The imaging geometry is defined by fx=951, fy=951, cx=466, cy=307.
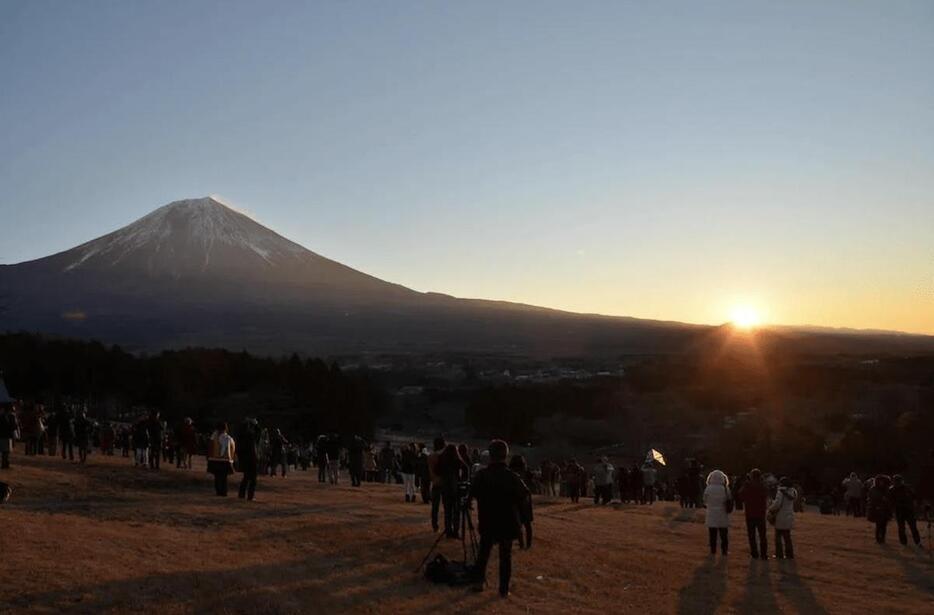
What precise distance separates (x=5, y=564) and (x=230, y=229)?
18056 cm

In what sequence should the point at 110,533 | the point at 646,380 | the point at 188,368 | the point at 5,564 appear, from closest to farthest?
the point at 5,564 < the point at 110,533 < the point at 188,368 < the point at 646,380

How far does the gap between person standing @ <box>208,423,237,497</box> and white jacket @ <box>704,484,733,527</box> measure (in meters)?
8.27

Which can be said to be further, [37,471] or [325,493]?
[325,493]

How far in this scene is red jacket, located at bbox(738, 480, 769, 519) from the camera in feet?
44.8

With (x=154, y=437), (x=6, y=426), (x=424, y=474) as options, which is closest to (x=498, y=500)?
(x=424, y=474)

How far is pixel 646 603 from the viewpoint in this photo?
34.2 feet

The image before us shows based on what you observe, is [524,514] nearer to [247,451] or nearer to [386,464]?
[247,451]

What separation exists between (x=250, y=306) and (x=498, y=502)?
15453 centimetres

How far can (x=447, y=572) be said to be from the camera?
400 inches

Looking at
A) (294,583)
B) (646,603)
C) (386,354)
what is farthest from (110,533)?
(386,354)

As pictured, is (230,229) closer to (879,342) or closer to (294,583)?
(879,342)

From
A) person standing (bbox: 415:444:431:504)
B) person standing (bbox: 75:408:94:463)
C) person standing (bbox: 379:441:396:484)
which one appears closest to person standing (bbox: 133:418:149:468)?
person standing (bbox: 75:408:94:463)

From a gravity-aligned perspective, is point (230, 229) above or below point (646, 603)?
above

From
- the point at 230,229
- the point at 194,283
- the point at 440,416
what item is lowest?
the point at 440,416
